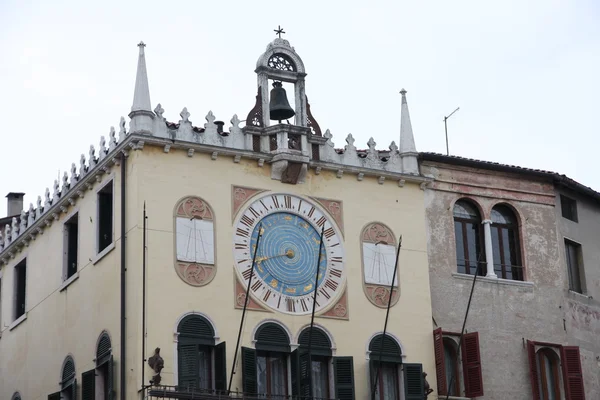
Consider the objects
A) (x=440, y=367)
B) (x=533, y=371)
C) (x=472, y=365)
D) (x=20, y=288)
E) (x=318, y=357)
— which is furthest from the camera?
(x=20, y=288)

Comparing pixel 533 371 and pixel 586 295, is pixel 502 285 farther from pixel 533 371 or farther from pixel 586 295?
pixel 586 295

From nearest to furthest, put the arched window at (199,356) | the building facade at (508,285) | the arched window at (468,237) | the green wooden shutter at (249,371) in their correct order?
the arched window at (199,356)
the green wooden shutter at (249,371)
the building facade at (508,285)
the arched window at (468,237)

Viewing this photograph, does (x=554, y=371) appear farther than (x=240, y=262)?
Yes

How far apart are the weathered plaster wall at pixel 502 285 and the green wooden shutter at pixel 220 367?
596cm

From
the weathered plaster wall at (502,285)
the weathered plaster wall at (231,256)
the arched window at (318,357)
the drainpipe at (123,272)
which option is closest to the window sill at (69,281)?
the drainpipe at (123,272)

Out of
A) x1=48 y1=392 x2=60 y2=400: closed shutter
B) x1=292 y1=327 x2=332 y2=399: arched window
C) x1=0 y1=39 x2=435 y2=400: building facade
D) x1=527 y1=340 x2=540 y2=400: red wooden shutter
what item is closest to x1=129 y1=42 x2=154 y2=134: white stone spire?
x1=0 y1=39 x2=435 y2=400: building facade

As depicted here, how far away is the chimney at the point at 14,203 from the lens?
43219 mm

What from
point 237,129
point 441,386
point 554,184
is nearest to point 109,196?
point 237,129

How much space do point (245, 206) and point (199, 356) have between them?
12.3 feet

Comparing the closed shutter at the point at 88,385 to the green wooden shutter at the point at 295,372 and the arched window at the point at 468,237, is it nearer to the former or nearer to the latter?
the green wooden shutter at the point at 295,372

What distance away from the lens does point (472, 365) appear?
3409 centimetres

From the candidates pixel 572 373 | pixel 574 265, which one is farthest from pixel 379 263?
pixel 574 265

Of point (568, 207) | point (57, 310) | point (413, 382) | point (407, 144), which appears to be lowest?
point (413, 382)

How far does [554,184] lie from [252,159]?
28.6 feet
